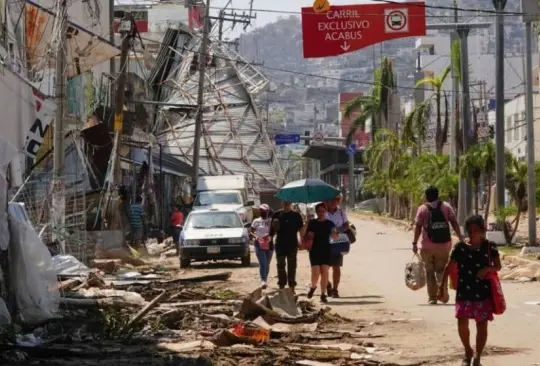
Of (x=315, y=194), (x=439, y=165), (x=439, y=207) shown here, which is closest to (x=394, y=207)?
(x=439, y=165)

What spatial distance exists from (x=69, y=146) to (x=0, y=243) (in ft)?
61.9

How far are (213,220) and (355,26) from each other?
22.6ft

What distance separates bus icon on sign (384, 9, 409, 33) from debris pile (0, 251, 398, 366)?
10666 mm

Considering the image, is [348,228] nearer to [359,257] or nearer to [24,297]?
[24,297]

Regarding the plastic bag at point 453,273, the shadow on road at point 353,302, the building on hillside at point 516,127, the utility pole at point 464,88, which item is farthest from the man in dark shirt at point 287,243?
the building on hillside at point 516,127

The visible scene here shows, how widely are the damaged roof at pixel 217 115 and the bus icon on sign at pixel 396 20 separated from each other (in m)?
33.8

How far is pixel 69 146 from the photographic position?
32594 millimetres

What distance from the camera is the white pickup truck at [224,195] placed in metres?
41.8

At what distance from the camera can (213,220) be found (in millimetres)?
31219

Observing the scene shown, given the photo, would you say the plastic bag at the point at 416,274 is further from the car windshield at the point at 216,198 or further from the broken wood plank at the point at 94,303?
the car windshield at the point at 216,198

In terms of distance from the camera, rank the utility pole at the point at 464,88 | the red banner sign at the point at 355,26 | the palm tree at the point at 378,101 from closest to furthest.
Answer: the red banner sign at the point at 355,26 → the utility pole at the point at 464,88 → the palm tree at the point at 378,101

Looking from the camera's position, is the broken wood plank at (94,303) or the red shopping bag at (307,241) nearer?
the broken wood plank at (94,303)

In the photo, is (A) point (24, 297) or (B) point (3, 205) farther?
(A) point (24, 297)

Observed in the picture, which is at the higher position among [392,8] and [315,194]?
[392,8]
